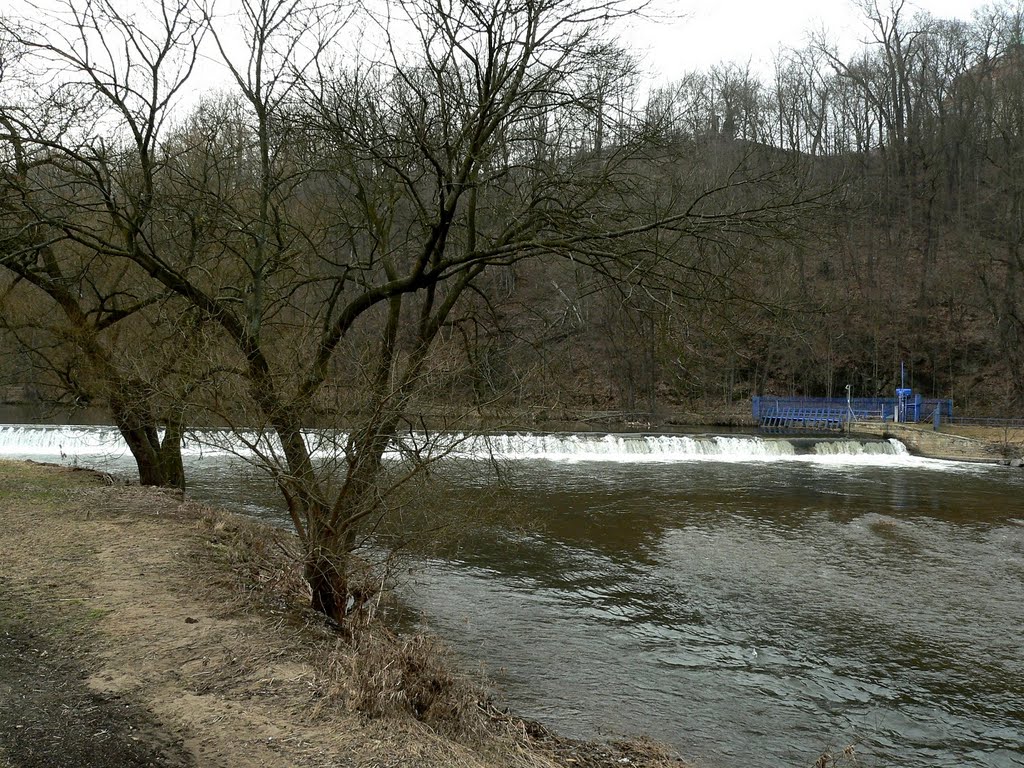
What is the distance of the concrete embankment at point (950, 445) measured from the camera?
24.8 m

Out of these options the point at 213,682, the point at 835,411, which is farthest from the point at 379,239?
the point at 835,411

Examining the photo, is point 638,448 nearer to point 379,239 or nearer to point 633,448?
point 633,448

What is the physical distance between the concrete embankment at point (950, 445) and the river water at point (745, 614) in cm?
807

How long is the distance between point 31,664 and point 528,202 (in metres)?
5.34

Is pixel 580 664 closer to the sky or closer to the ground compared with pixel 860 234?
closer to the ground

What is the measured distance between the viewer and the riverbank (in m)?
3.82

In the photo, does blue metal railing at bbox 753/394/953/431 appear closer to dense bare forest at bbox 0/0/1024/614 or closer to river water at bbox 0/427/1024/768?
river water at bbox 0/427/1024/768

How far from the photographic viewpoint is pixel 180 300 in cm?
1035

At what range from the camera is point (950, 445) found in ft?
85.1

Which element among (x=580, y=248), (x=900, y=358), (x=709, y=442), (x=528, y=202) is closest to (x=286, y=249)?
(x=528, y=202)

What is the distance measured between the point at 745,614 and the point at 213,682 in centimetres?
651

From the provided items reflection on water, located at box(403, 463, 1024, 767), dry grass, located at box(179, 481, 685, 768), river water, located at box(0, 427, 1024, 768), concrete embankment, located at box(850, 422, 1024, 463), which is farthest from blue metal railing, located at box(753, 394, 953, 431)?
dry grass, located at box(179, 481, 685, 768)

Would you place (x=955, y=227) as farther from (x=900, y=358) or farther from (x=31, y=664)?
(x=31, y=664)

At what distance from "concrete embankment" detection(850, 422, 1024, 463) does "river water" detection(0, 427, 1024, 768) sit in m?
8.07
